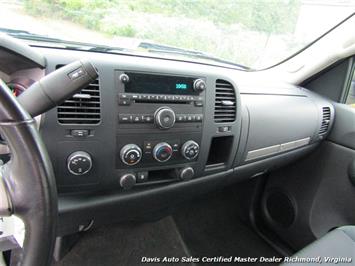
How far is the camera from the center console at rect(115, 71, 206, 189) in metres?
0.85

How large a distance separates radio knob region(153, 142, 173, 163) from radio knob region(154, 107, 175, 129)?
62mm

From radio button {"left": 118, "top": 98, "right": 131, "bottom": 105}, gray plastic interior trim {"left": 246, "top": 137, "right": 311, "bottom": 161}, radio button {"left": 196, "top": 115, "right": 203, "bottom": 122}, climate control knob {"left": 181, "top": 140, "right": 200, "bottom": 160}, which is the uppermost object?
radio button {"left": 118, "top": 98, "right": 131, "bottom": 105}

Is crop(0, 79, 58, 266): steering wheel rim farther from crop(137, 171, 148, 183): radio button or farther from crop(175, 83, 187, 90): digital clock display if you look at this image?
crop(175, 83, 187, 90): digital clock display

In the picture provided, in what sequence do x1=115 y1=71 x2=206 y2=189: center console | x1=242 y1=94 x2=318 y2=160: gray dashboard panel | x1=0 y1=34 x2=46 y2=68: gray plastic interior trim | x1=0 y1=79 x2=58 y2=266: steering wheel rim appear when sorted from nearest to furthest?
1. x1=0 y1=79 x2=58 y2=266: steering wheel rim
2. x1=0 y1=34 x2=46 y2=68: gray plastic interior trim
3. x1=115 y1=71 x2=206 y2=189: center console
4. x1=242 y1=94 x2=318 y2=160: gray dashboard panel

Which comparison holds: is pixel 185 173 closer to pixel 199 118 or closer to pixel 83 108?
pixel 199 118

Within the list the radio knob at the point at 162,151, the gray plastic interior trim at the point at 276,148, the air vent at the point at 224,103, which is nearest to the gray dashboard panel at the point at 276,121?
the gray plastic interior trim at the point at 276,148

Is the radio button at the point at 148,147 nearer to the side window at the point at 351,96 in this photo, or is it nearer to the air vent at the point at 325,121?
the air vent at the point at 325,121

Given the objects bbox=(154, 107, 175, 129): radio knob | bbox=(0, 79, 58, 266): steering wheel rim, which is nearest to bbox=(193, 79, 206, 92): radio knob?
bbox=(154, 107, 175, 129): radio knob

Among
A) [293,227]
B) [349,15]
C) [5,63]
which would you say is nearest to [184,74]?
[5,63]

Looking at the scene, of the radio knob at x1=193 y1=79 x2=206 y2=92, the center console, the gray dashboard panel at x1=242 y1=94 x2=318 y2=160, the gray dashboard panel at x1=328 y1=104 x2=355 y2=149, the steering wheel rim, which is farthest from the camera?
the gray dashboard panel at x1=328 y1=104 x2=355 y2=149

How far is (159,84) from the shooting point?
2.96 feet

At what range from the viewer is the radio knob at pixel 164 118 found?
2.86ft

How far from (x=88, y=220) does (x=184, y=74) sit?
57cm

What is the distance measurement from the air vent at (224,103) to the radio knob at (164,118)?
0.72 feet
